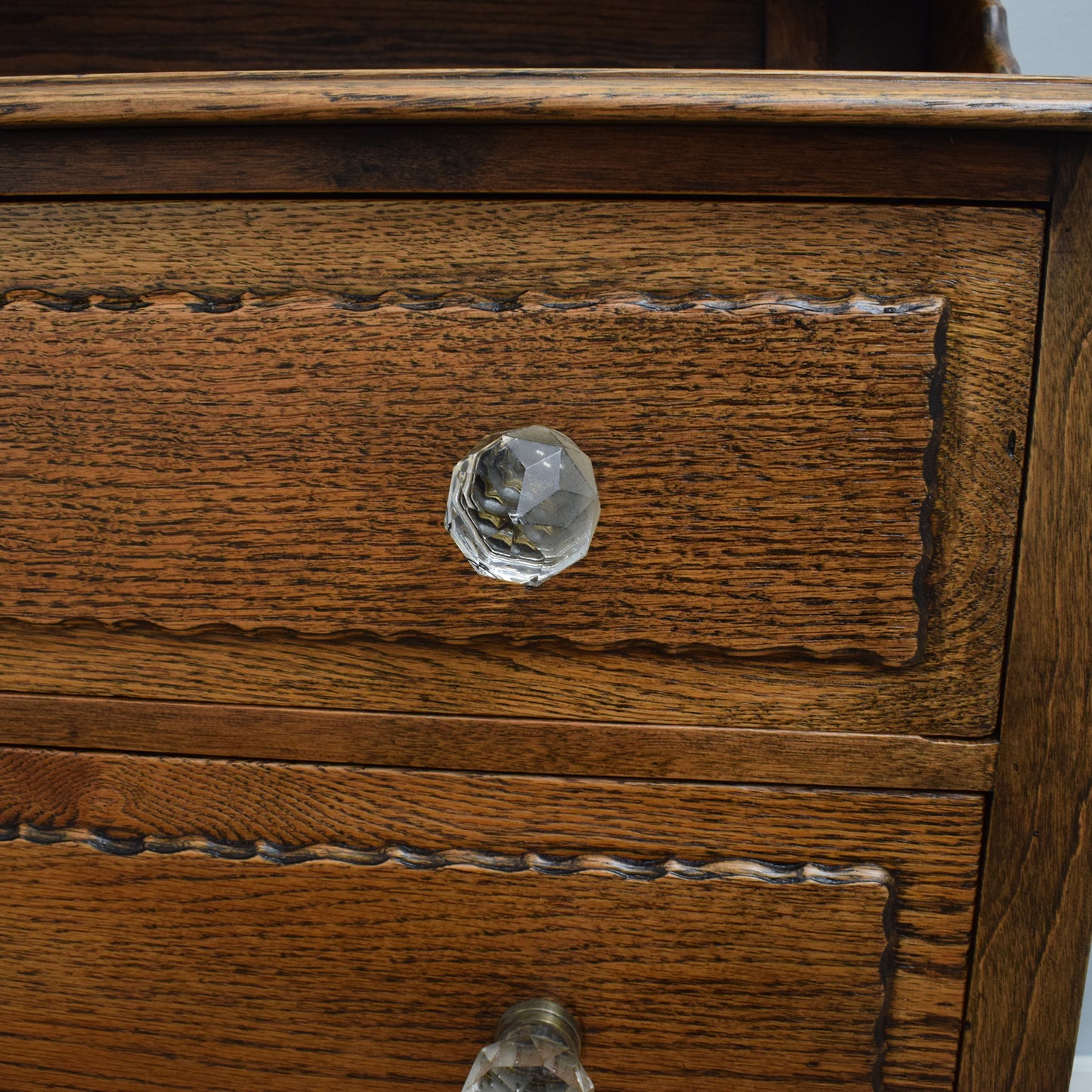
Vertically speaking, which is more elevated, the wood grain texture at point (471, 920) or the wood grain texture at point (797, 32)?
the wood grain texture at point (797, 32)

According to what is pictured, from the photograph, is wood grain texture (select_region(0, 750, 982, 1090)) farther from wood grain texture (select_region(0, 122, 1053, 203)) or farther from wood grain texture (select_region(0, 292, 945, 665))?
wood grain texture (select_region(0, 122, 1053, 203))

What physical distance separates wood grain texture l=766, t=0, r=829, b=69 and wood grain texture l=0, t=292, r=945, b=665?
311 millimetres

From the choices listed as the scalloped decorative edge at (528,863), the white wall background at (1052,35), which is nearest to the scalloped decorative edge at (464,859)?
the scalloped decorative edge at (528,863)

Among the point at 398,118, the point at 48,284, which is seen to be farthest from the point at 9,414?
the point at 398,118

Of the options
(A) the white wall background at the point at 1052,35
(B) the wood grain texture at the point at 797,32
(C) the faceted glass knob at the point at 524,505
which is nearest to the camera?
A: (C) the faceted glass knob at the point at 524,505

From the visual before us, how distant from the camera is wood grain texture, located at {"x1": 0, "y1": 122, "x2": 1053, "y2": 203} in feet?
0.82

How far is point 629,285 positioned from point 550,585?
0.32 feet

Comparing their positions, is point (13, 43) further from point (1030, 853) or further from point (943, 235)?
point (1030, 853)

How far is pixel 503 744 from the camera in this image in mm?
303

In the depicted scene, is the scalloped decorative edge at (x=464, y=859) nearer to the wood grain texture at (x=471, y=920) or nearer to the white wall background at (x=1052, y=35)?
the wood grain texture at (x=471, y=920)

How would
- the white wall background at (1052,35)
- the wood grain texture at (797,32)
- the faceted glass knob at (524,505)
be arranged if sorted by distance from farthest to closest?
the white wall background at (1052,35) < the wood grain texture at (797,32) < the faceted glass knob at (524,505)

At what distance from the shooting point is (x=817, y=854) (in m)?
0.30

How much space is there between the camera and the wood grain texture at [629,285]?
26cm

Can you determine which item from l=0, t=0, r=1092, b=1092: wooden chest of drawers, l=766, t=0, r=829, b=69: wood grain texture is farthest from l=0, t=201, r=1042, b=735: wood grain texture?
l=766, t=0, r=829, b=69: wood grain texture
